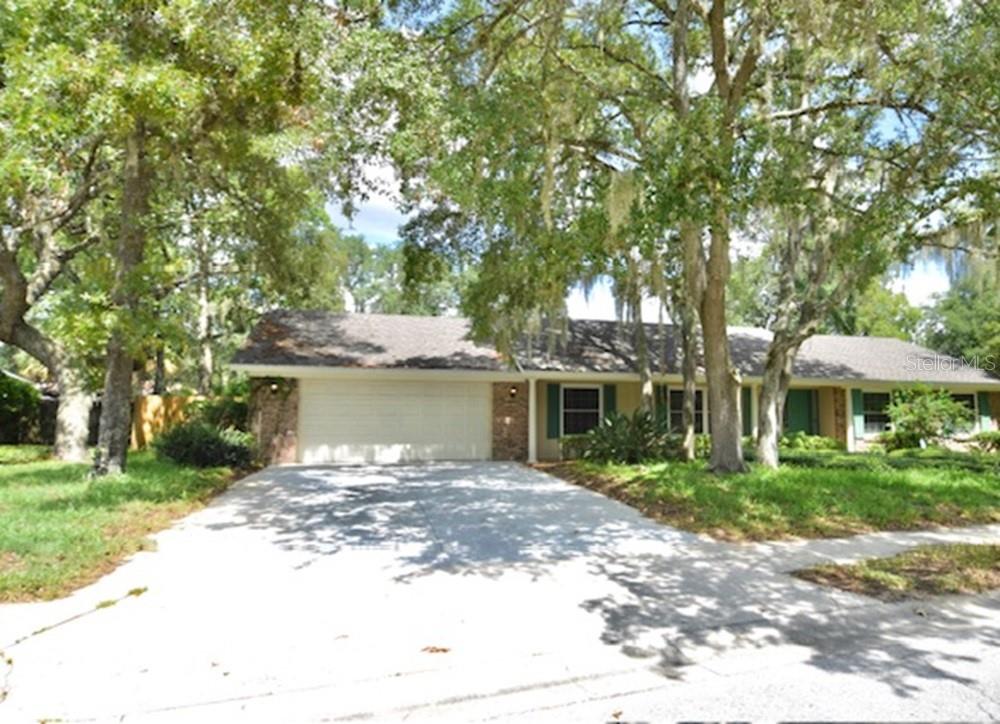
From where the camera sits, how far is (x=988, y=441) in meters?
17.8

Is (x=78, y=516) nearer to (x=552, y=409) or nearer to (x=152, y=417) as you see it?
(x=152, y=417)

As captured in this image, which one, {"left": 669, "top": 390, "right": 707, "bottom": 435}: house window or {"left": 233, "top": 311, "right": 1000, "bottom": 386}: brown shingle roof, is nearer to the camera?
{"left": 233, "top": 311, "right": 1000, "bottom": 386}: brown shingle roof

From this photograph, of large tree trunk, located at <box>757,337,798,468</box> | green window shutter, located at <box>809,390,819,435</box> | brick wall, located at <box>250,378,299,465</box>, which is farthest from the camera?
green window shutter, located at <box>809,390,819,435</box>

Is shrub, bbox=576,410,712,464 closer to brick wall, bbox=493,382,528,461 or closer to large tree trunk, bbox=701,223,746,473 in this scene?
brick wall, bbox=493,382,528,461

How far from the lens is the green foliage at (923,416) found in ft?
54.8

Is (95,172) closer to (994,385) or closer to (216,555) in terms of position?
(216,555)

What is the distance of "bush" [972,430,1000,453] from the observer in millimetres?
17564

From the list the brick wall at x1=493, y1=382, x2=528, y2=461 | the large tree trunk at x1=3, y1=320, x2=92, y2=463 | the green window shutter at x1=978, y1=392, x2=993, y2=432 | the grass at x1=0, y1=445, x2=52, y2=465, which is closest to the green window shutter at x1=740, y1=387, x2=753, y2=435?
the brick wall at x1=493, y1=382, x2=528, y2=461

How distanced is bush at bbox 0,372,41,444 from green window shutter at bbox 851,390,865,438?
23.4 meters

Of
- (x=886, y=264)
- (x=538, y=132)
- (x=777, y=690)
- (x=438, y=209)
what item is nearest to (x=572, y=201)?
A: (x=538, y=132)

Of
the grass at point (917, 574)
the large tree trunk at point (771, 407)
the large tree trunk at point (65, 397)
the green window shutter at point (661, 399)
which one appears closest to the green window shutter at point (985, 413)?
the green window shutter at point (661, 399)

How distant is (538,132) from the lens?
340 inches

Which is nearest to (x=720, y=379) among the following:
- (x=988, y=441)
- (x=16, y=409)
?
(x=988, y=441)

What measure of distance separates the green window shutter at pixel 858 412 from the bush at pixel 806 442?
0.83 metres
